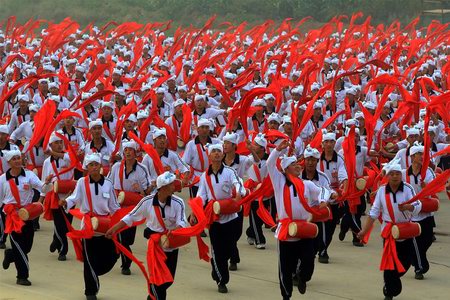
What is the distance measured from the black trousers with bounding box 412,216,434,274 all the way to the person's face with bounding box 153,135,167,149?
11.6 ft

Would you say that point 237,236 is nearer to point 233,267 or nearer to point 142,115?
point 233,267

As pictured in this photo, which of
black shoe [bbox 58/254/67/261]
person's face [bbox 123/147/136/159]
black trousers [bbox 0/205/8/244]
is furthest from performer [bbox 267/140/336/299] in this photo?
black trousers [bbox 0/205/8/244]

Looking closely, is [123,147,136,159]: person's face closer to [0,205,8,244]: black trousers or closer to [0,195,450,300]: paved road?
[0,195,450,300]: paved road

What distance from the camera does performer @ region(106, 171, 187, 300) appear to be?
462 inches

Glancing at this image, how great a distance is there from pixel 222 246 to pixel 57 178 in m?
2.86

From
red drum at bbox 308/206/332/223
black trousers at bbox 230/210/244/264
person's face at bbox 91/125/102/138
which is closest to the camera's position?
red drum at bbox 308/206/332/223

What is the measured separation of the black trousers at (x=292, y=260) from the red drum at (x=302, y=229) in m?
0.14

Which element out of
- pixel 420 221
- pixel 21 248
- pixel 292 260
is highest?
pixel 420 221

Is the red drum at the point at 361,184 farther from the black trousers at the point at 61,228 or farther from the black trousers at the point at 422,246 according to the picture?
the black trousers at the point at 61,228

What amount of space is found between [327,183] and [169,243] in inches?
107

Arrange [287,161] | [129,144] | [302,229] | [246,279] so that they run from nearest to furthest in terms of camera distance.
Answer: [302,229], [287,161], [246,279], [129,144]

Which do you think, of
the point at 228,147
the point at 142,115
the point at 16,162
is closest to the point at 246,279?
the point at 228,147

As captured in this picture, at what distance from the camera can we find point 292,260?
12.4 m

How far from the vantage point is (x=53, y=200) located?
49.0 feet
